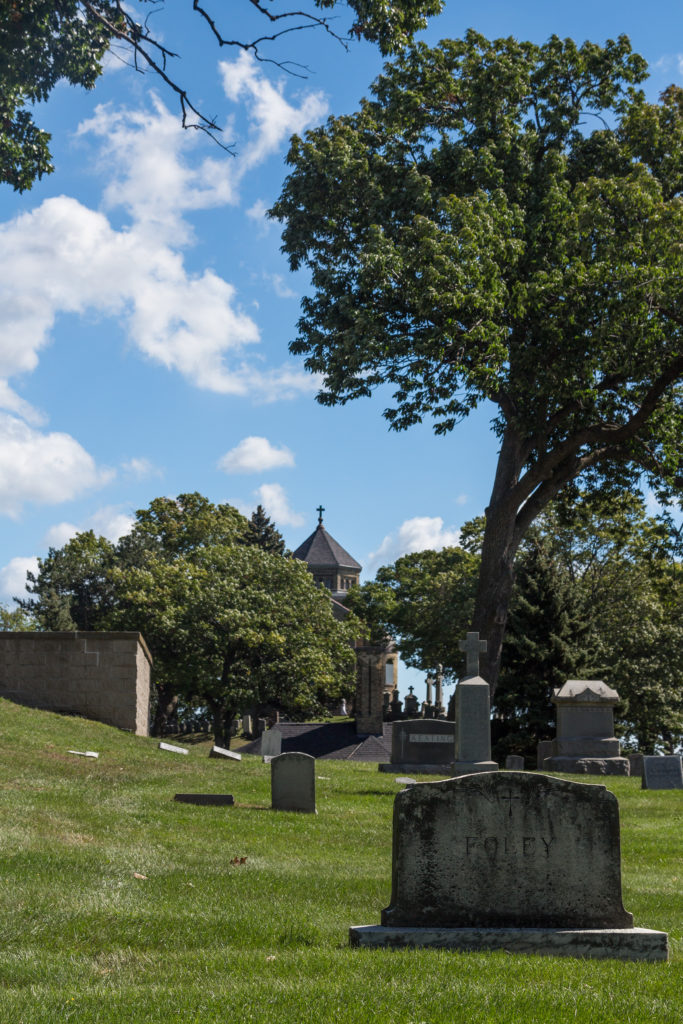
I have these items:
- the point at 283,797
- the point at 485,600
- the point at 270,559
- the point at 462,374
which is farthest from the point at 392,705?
the point at 283,797

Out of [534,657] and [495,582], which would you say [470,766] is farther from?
[534,657]

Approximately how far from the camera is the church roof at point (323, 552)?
115 meters

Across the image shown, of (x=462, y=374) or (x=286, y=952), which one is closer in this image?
(x=286, y=952)

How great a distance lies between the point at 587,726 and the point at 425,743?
4020 millimetres

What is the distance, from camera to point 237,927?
6.70m

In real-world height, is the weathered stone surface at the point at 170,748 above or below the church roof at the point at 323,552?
below

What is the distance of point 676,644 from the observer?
4122cm

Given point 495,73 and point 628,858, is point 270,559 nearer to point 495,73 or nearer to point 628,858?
point 495,73

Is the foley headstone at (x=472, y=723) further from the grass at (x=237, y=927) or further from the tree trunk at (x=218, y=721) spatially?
the tree trunk at (x=218, y=721)

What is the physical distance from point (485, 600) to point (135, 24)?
1494 centimetres

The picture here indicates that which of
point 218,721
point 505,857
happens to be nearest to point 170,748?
point 505,857

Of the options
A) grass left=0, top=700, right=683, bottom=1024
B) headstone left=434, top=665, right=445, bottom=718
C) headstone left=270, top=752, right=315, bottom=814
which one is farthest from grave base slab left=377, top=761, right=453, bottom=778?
headstone left=434, top=665, right=445, bottom=718

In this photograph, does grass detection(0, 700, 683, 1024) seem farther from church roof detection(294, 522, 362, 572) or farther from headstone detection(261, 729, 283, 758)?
church roof detection(294, 522, 362, 572)

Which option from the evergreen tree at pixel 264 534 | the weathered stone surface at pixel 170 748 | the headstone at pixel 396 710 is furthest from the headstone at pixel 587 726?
the evergreen tree at pixel 264 534
